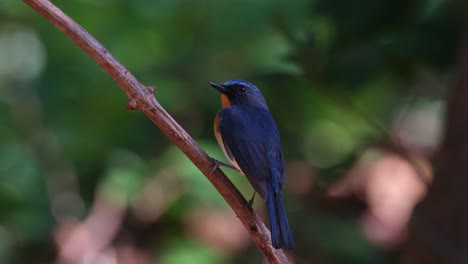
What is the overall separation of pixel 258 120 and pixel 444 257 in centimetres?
128

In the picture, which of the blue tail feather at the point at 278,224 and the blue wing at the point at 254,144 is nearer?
the blue tail feather at the point at 278,224

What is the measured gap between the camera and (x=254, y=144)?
3.09 metres

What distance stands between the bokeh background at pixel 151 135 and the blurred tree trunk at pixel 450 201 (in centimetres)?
64

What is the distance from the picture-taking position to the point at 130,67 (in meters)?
5.40

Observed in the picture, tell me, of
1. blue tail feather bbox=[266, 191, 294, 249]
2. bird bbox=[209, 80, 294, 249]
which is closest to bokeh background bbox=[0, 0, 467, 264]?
bird bbox=[209, 80, 294, 249]

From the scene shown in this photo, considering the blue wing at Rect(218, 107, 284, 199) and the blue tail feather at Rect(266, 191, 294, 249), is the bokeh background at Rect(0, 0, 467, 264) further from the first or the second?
the blue tail feather at Rect(266, 191, 294, 249)

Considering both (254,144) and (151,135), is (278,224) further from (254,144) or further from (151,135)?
(151,135)

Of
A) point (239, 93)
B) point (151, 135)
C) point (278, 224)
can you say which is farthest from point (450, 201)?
point (151, 135)

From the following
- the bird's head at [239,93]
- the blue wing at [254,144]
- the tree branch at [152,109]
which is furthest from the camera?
the bird's head at [239,93]

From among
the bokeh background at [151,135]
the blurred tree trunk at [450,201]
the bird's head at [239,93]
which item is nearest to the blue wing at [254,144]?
the bird's head at [239,93]

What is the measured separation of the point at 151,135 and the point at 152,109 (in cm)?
308

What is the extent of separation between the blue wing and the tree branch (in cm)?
30

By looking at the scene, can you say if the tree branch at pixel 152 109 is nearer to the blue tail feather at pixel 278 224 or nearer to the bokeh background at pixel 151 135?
the blue tail feather at pixel 278 224

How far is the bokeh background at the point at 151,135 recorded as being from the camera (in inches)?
205
